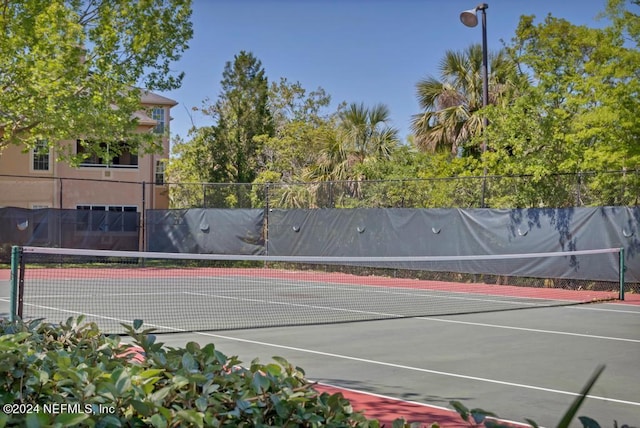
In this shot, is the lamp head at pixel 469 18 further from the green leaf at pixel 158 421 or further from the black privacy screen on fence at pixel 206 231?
the green leaf at pixel 158 421

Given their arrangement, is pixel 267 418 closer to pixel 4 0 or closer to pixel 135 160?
pixel 4 0

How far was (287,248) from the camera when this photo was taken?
24.3 meters

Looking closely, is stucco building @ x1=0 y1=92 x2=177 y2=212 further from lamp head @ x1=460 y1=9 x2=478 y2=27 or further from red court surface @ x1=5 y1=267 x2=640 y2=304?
lamp head @ x1=460 y1=9 x2=478 y2=27

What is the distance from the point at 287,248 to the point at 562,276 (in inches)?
361

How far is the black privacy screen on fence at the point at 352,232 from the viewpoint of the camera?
1766 cm

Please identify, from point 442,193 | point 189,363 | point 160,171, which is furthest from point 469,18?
point 160,171

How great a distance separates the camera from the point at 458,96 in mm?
26891

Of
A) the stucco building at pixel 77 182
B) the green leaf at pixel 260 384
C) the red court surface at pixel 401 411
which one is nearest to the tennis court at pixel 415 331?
the red court surface at pixel 401 411

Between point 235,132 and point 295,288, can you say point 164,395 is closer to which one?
point 295,288

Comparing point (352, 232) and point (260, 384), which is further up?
point (352, 232)

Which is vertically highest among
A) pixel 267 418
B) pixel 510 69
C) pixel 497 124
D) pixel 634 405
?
pixel 510 69

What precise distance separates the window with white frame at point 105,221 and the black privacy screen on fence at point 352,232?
0.03 m

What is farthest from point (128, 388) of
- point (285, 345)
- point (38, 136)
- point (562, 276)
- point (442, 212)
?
point (38, 136)

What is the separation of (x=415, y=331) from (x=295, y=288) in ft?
25.4
